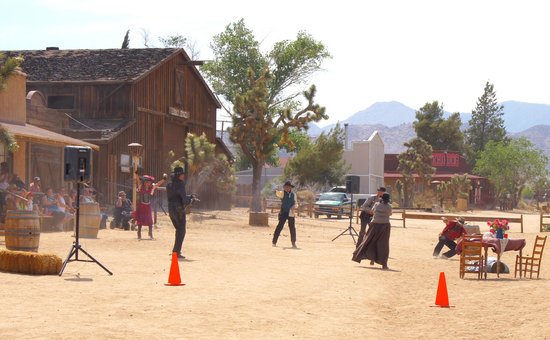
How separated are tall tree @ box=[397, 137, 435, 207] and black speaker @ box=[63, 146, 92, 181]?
56566mm

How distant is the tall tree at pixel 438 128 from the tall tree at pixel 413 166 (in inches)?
1170

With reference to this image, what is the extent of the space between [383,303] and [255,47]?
192 ft

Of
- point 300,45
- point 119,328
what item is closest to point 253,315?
point 119,328

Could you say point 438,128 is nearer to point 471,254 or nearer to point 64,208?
point 64,208

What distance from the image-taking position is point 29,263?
15922mm

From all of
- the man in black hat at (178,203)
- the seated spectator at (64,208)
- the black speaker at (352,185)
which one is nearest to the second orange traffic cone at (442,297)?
the man in black hat at (178,203)

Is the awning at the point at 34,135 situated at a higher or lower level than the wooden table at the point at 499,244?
higher

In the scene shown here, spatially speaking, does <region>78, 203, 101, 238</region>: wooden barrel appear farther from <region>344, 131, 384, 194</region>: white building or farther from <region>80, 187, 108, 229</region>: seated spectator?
<region>344, 131, 384, 194</region>: white building

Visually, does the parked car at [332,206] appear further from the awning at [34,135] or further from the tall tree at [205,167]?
the awning at [34,135]

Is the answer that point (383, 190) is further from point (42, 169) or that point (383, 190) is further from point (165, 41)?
point (165, 41)

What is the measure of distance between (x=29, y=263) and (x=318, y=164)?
161 feet

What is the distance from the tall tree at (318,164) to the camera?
2532 inches

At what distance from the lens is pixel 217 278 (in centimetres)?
1677

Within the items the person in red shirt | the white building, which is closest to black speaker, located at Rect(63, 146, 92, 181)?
the person in red shirt
